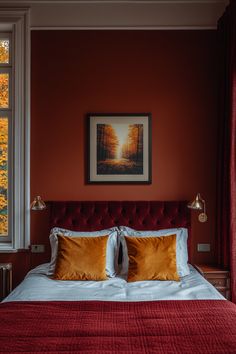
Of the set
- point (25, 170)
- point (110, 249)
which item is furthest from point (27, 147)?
point (110, 249)

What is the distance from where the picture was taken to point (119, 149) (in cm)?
421

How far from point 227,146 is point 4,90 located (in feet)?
8.26

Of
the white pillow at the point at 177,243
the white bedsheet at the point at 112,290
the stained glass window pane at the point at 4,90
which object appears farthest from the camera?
the stained glass window pane at the point at 4,90

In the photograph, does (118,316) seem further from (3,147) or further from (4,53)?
(4,53)

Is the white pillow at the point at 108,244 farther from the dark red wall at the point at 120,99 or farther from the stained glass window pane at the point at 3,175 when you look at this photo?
the stained glass window pane at the point at 3,175

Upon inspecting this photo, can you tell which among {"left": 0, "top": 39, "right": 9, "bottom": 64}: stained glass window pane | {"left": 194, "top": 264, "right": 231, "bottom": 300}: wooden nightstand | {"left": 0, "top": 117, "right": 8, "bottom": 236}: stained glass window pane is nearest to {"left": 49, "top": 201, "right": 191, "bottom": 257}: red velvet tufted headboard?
{"left": 194, "top": 264, "right": 231, "bottom": 300}: wooden nightstand

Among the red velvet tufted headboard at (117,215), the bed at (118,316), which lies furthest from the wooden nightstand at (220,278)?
the red velvet tufted headboard at (117,215)

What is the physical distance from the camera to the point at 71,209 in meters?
4.12

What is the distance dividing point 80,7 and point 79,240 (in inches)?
99.9

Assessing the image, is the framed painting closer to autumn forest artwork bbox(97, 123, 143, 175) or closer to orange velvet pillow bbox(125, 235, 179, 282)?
autumn forest artwork bbox(97, 123, 143, 175)

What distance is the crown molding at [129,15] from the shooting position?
4207mm

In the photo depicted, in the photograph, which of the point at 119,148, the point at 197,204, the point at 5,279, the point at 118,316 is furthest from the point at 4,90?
the point at 118,316

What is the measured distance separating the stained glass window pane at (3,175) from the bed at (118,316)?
720 mm

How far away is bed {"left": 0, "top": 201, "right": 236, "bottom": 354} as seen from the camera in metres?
2.17
